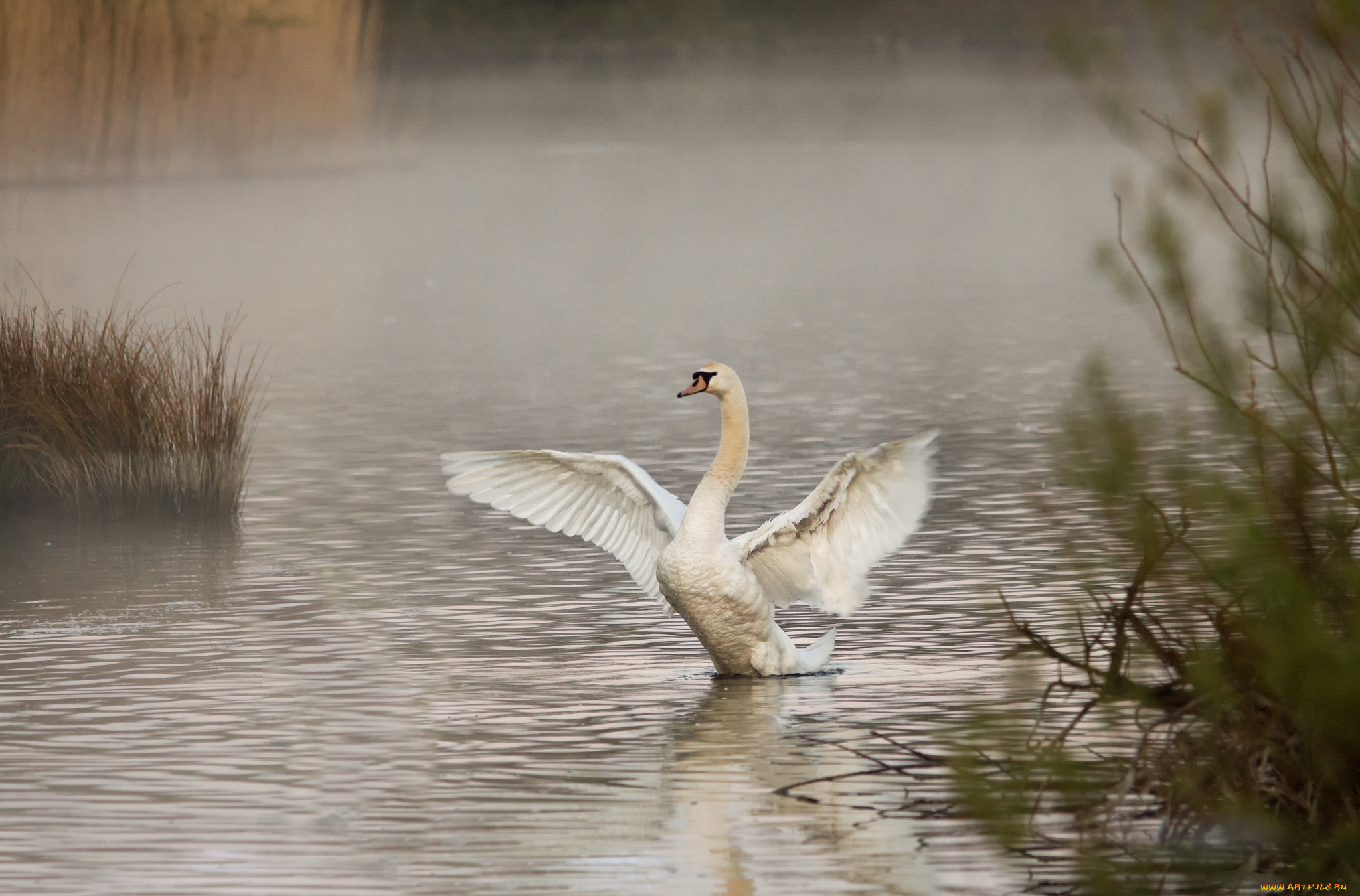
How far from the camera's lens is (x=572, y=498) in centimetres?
1146

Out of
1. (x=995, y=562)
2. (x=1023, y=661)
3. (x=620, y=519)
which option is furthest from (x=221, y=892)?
(x=995, y=562)

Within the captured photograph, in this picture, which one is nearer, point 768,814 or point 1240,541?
point 1240,541

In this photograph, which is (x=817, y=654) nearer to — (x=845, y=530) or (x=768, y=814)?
(x=845, y=530)

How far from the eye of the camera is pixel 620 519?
1144 cm

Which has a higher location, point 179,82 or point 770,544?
point 179,82

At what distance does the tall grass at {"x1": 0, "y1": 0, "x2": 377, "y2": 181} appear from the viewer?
1543 inches

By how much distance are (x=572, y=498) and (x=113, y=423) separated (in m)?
5.09

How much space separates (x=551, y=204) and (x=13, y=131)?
4803 cm

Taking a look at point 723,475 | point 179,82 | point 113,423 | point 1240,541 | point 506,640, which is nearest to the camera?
point 1240,541

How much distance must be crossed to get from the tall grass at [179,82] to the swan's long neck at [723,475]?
→ 1111 inches

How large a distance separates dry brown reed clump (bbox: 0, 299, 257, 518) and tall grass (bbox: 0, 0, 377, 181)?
22238mm

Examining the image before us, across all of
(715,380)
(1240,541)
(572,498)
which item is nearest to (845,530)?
(715,380)

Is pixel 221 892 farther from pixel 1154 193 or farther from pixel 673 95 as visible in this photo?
pixel 673 95

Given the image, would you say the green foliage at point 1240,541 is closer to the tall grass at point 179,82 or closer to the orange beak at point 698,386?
the orange beak at point 698,386
